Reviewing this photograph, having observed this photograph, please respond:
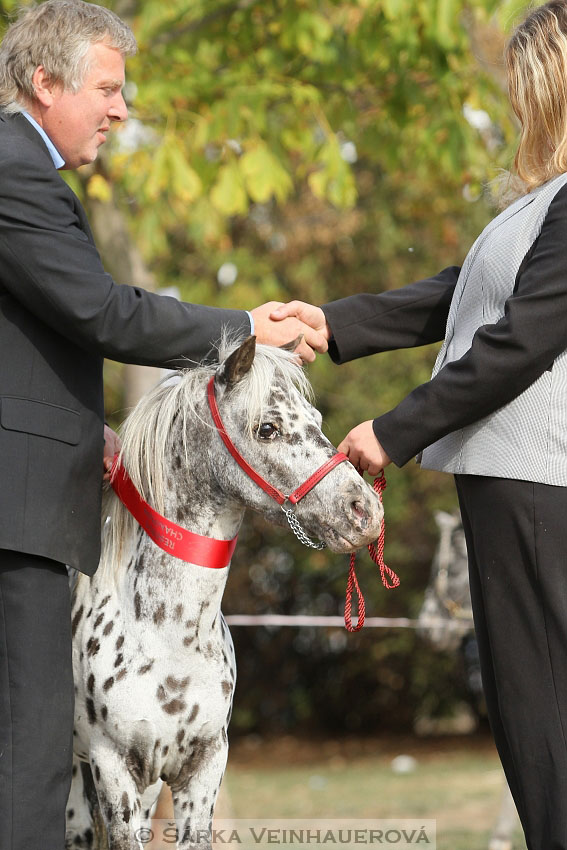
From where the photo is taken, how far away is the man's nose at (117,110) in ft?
8.60

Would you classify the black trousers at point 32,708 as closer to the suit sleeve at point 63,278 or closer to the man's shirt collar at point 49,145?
the suit sleeve at point 63,278

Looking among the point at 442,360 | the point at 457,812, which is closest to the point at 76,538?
the point at 442,360

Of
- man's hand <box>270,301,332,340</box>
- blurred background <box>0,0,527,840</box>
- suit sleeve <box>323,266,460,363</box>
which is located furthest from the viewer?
blurred background <box>0,0,527,840</box>

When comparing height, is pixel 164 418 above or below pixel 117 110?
below

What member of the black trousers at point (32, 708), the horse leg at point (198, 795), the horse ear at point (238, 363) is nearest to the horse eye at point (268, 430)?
the horse ear at point (238, 363)

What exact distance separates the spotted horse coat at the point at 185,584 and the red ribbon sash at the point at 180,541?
2 cm

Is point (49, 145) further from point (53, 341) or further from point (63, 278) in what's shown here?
point (53, 341)

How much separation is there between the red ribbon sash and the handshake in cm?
41

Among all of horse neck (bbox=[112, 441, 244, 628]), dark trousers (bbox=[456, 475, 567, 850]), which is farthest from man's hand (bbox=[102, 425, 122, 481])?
dark trousers (bbox=[456, 475, 567, 850])

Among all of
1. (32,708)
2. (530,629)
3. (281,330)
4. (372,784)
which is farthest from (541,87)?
(372,784)

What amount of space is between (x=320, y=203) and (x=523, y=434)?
9.07 metres

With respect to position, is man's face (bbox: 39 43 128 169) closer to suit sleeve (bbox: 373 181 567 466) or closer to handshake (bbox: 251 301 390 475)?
handshake (bbox: 251 301 390 475)

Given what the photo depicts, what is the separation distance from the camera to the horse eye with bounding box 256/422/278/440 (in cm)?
252

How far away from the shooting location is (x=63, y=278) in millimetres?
2428
